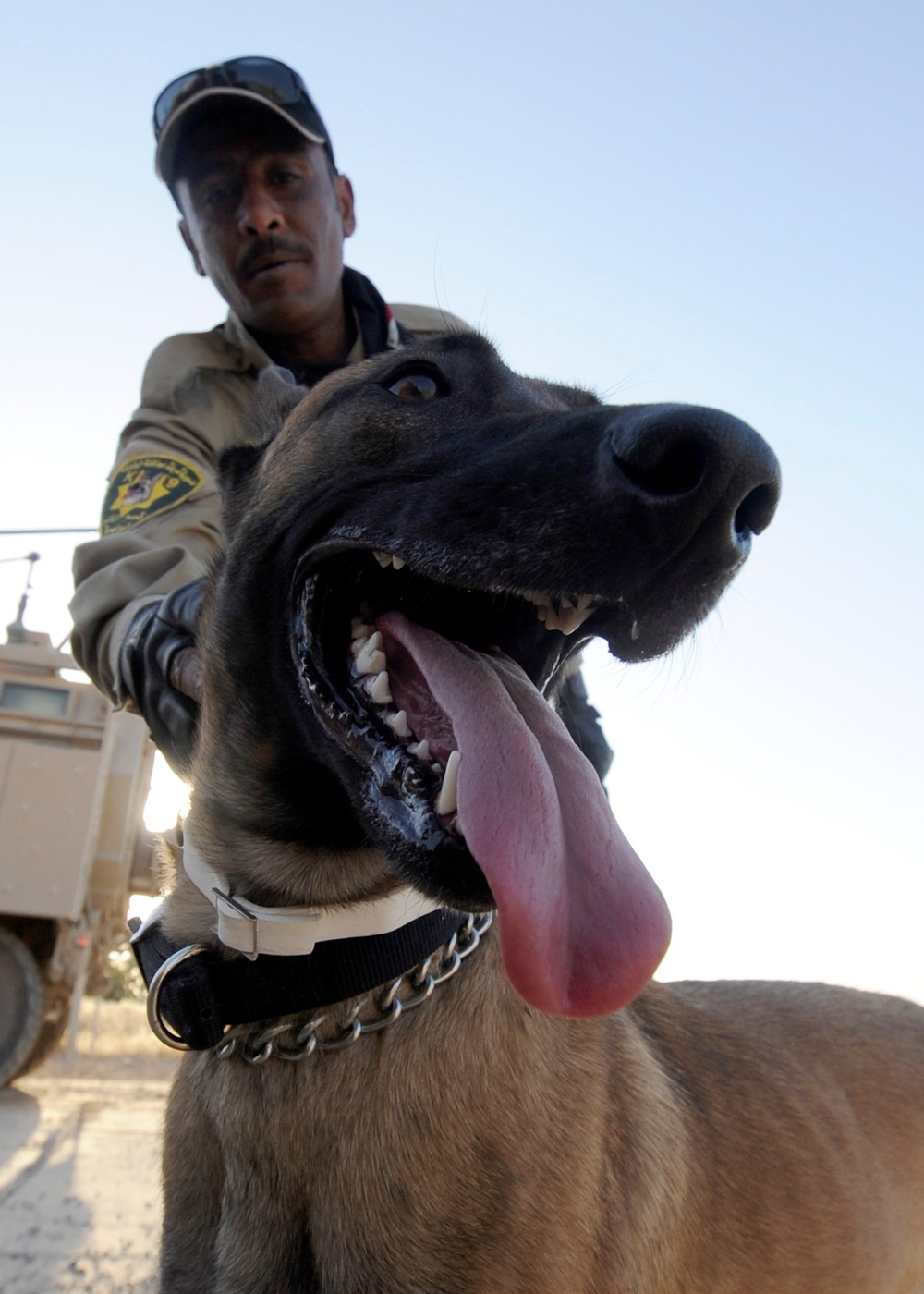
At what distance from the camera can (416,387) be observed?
2.21m

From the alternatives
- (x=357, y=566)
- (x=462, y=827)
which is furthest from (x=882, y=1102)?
(x=357, y=566)

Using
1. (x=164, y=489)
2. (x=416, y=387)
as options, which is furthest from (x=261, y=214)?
(x=416, y=387)

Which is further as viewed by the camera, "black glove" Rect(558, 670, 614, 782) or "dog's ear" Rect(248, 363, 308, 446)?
"black glove" Rect(558, 670, 614, 782)

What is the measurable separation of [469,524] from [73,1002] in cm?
908

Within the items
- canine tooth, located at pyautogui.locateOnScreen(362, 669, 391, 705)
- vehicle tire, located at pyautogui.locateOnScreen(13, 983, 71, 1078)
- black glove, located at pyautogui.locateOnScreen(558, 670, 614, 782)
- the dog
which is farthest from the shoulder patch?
vehicle tire, located at pyautogui.locateOnScreen(13, 983, 71, 1078)

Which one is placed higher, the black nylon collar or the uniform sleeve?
the uniform sleeve

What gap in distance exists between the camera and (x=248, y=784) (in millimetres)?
2150

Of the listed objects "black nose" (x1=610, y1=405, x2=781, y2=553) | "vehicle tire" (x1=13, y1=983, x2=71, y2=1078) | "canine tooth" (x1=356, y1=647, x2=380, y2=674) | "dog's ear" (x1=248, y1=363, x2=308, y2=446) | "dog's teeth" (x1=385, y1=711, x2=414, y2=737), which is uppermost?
"dog's ear" (x1=248, y1=363, x2=308, y2=446)

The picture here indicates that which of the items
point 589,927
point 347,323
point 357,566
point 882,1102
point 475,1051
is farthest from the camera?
point 347,323

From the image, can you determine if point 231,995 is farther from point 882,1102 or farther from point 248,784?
point 882,1102

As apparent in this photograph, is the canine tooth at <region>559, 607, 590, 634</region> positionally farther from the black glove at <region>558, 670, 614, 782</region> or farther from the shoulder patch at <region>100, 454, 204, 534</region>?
the shoulder patch at <region>100, 454, 204, 534</region>

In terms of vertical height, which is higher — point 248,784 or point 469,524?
point 469,524

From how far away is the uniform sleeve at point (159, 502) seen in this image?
285 cm

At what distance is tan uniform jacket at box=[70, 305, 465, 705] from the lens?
2.86 meters
